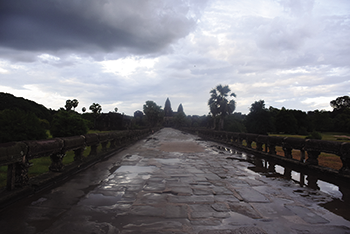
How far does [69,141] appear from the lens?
594 cm

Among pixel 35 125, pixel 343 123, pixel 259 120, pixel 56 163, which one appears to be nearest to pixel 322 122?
pixel 343 123

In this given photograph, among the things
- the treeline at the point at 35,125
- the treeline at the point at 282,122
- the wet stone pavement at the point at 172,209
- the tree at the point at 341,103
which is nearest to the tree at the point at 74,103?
the treeline at the point at 282,122

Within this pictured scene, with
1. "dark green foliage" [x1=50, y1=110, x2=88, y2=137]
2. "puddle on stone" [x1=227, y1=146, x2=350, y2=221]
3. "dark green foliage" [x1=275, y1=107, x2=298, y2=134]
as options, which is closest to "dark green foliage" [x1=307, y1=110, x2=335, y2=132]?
"dark green foliage" [x1=275, y1=107, x2=298, y2=134]

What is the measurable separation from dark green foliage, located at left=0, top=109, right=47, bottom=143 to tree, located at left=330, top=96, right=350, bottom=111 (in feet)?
428

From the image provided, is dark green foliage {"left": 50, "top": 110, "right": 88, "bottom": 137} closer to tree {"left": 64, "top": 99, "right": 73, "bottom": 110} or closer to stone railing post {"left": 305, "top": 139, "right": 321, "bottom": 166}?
stone railing post {"left": 305, "top": 139, "right": 321, "bottom": 166}

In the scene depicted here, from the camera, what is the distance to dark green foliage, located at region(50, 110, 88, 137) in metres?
14.6

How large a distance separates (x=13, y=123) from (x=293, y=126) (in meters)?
81.6

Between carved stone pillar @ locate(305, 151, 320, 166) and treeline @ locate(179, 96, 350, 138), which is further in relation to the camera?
treeline @ locate(179, 96, 350, 138)

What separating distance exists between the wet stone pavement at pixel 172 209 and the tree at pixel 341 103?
5090 inches

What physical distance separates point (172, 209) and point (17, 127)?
8937 mm

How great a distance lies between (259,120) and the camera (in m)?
56.7

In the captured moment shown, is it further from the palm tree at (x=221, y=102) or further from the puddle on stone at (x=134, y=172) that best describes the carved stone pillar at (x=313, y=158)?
the palm tree at (x=221, y=102)

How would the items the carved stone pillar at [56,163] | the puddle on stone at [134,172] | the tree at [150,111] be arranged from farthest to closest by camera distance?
the tree at [150,111] → the puddle on stone at [134,172] → the carved stone pillar at [56,163]

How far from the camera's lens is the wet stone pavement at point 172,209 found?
281 cm
